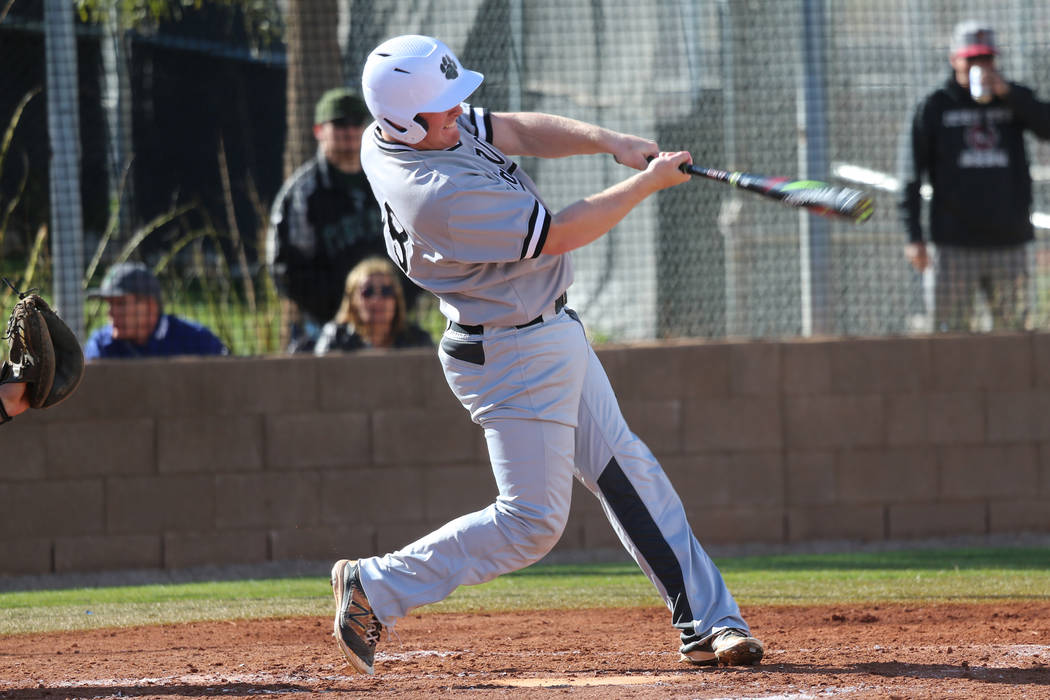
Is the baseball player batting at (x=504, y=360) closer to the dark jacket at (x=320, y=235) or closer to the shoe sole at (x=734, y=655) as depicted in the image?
the shoe sole at (x=734, y=655)

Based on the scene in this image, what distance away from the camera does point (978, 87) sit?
7.62 metres

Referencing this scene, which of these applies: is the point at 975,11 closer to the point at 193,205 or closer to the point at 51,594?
the point at 193,205

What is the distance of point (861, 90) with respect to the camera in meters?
7.79

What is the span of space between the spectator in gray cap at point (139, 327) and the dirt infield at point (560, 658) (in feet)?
7.52

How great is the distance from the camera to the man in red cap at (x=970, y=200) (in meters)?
7.67

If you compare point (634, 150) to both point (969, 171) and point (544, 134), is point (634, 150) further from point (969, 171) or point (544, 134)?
point (969, 171)

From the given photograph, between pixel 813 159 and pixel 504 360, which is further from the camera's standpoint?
pixel 813 159

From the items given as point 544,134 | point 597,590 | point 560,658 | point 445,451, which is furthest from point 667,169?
point 445,451

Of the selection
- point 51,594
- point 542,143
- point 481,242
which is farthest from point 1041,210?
point 51,594

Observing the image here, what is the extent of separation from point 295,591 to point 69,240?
235 centimetres

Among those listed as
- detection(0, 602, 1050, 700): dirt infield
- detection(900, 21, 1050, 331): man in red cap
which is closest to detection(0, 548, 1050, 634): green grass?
detection(0, 602, 1050, 700): dirt infield

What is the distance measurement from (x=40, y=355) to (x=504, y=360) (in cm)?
161

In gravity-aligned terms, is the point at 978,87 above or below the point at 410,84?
above

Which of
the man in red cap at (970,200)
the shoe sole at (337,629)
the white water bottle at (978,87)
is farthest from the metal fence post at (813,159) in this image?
the shoe sole at (337,629)
